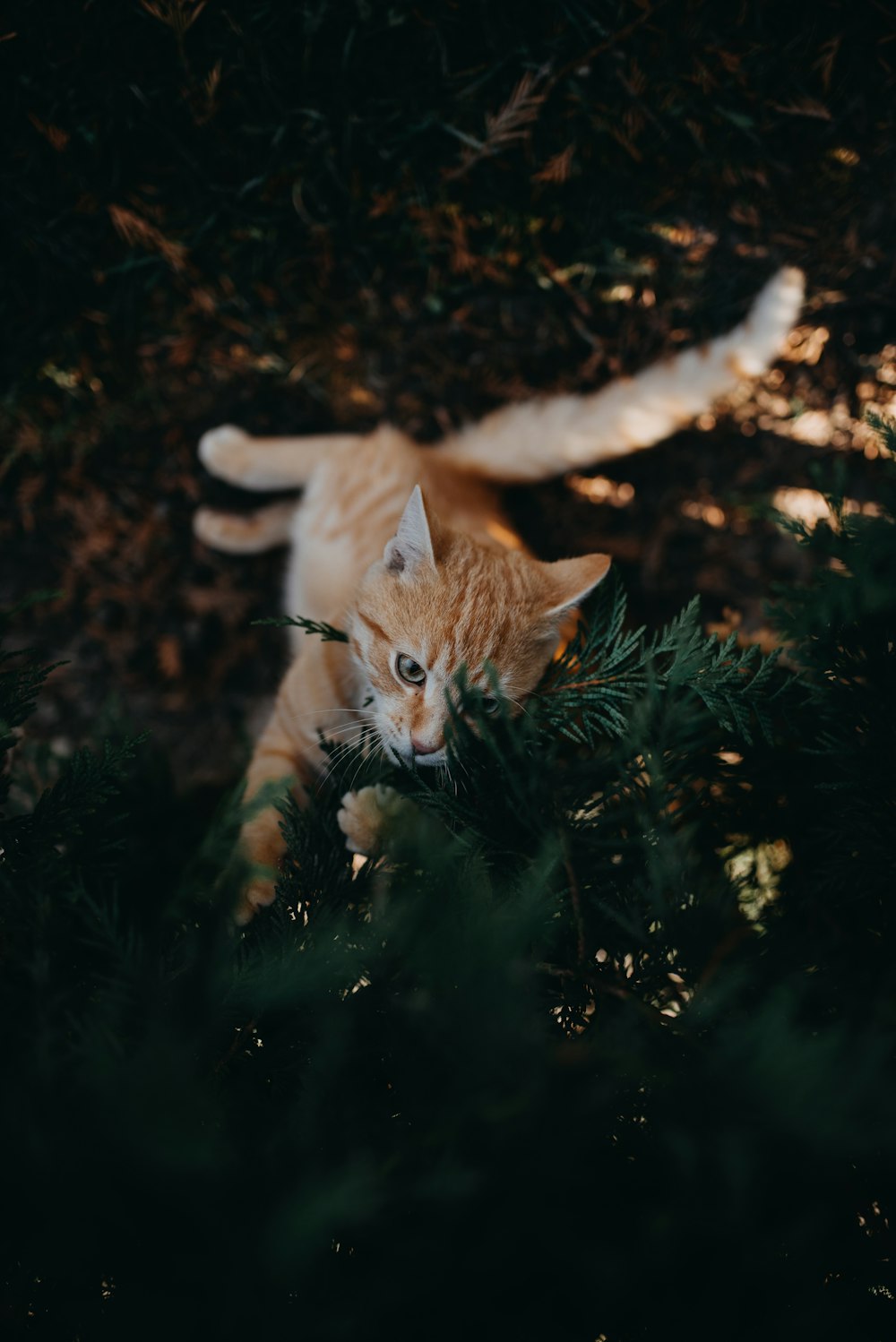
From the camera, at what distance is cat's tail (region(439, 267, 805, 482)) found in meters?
1.47

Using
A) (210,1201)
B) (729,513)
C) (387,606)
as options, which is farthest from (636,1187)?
(729,513)

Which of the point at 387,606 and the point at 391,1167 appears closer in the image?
the point at 391,1167

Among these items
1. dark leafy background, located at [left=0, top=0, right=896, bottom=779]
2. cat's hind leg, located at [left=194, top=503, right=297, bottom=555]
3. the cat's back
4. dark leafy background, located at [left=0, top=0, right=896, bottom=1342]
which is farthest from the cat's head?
cat's hind leg, located at [left=194, top=503, right=297, bottom=555]

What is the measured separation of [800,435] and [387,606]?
1.15 metres

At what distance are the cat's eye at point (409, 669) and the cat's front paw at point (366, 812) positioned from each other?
189 millimetres

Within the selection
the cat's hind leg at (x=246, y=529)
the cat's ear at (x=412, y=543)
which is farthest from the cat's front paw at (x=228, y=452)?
the cat's ear at (x=412, y=543)

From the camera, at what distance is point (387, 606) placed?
3.90 feet

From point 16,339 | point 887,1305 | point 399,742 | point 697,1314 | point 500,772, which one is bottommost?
point 887,1305

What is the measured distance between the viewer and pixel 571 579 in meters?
1.12

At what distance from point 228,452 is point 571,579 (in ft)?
3.45

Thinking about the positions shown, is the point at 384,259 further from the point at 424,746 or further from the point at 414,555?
the point at 424,746

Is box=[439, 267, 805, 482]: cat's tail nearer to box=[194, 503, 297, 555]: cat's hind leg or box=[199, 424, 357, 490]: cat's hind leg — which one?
box=[199, 424, 357, 490]: cat's hind leg

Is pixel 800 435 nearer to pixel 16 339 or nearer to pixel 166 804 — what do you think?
pixel 166 804

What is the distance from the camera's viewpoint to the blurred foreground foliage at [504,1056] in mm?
584
